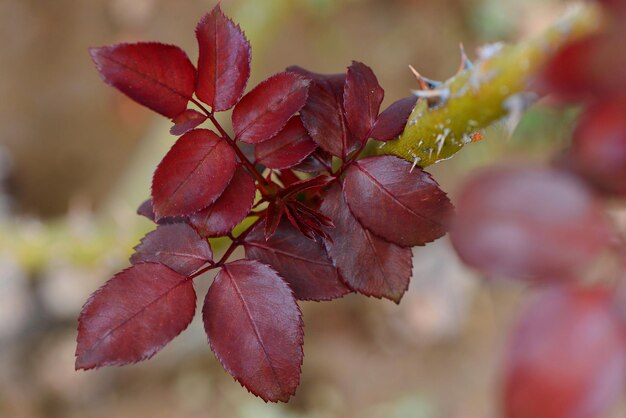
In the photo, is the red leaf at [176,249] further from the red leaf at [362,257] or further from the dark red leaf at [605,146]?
the dark red leaf at [605,146]

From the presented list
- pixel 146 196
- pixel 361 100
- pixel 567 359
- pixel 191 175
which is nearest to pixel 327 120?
pixel 361 100

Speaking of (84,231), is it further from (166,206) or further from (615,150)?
(615,150)

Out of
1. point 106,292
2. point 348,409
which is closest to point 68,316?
point 348,409

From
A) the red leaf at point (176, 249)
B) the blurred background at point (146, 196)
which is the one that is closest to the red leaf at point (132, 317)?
the red leaf at point (176, 249)

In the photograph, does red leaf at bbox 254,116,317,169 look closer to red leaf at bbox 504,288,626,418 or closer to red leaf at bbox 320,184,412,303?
red leaf at bbox 320,184,412,303

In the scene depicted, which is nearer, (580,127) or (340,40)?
(580,127)

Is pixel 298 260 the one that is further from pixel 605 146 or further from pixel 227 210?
pixel 605 146
